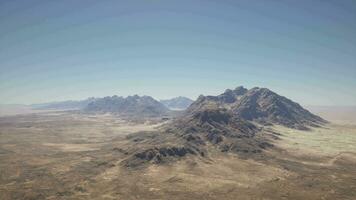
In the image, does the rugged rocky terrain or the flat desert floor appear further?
the rugged rocky terrain

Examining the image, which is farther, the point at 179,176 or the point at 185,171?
the point at 185,171

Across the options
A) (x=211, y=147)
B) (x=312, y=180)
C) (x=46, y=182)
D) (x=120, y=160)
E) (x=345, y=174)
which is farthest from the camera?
(x=211, y=147)

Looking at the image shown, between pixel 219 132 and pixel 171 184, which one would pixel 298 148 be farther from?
pixel 171 184

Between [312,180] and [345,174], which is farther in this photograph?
[345,174]

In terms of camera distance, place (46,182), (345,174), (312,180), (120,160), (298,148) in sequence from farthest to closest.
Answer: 1. (298,148)
2. (120,160)
3. (345,174)
4. (312,180)
5. (46,182)

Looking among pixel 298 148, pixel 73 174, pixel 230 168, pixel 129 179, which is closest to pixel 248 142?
pixel 298 148

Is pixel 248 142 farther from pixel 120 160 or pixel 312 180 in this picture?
pixel 120 160

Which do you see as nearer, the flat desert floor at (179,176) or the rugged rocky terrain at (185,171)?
Answer: the flat desert floor at (179,176)

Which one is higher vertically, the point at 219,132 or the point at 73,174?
the point at 219,132

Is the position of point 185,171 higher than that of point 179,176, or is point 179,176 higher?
point 185,171
